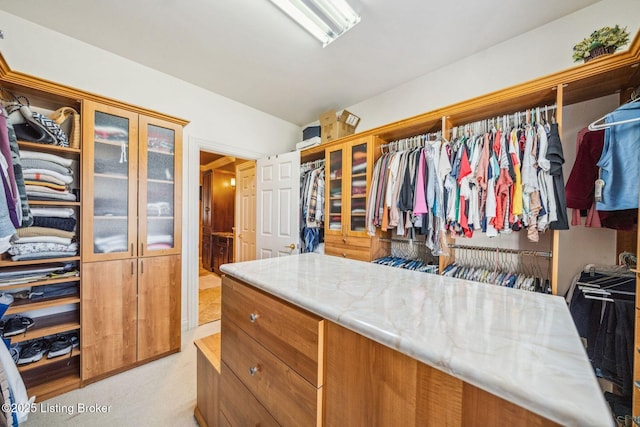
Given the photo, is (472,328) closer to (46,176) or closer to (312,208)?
(312,208)

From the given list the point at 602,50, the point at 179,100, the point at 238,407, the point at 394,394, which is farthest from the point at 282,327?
the point at 179,100

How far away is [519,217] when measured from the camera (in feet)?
5.24

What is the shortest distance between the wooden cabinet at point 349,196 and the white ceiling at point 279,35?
2.45 feet

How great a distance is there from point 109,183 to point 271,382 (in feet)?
6.48

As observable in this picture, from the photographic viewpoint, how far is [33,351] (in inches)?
65.1

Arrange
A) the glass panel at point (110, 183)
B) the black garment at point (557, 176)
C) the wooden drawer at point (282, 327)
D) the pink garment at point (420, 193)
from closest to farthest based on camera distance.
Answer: the wooden drawer at point (282, 327) < the black garment at point (557, 176) < the glass panel at point (110, 183) < the pink garment at point (420, 193)

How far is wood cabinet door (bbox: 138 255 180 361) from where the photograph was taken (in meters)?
1.95

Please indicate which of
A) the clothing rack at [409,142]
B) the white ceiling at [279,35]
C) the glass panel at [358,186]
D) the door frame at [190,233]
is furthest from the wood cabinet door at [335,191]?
→ the door frame at [190,233]

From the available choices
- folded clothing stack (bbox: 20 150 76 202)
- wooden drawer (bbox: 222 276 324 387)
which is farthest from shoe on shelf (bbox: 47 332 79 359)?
wooden drawer (bbox: 222 276 324 387)

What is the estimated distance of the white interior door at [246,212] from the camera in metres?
3.67

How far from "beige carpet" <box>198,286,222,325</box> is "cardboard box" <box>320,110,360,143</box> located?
2515 mm

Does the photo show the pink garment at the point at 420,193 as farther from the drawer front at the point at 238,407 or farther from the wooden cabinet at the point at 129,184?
the wooden cabinet at the point at 129,184

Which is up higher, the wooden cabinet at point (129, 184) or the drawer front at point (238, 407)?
the wooden cabinet at point (129, 184)

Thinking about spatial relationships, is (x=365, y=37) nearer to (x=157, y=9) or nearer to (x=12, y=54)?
(x=157, y=9)
